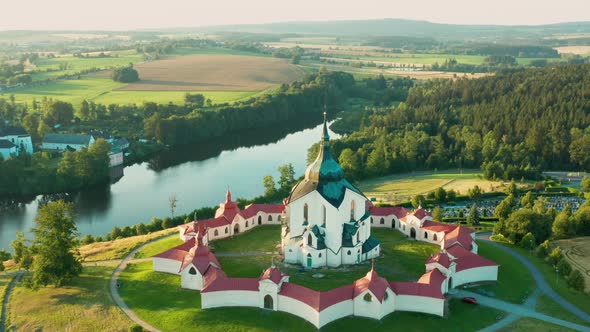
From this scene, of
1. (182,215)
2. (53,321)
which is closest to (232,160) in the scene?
(182,215)

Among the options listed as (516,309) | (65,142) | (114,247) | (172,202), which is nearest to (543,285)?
(516,309)

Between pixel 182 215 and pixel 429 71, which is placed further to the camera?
pixel 429 71

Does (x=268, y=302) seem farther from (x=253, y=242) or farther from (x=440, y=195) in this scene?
(x=440, y=195)

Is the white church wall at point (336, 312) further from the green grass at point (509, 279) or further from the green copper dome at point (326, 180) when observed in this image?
the green grass at point (509, 279)

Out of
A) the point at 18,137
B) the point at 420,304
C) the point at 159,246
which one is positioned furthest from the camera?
the point at 18,137

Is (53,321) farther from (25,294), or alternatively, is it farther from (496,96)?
(496,96)
